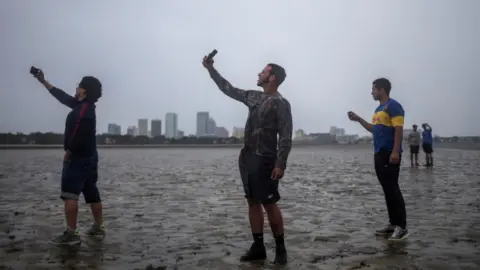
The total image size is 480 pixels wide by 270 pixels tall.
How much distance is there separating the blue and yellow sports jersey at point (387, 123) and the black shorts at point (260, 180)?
1.86m

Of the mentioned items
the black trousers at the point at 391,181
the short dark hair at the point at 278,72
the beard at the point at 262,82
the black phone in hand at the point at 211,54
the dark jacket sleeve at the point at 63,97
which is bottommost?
the black trousers at the point at 391,181

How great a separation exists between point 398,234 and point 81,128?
3805mm

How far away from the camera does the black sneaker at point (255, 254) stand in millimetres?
4758

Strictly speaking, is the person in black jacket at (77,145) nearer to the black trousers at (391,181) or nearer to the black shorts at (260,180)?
the black shorts at (260,180)

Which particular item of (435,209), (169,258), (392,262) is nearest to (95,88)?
(169,258)

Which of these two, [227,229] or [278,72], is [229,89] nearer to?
[278,72]

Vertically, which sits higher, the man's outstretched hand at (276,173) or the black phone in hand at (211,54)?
the black phone in hand at (211,54)

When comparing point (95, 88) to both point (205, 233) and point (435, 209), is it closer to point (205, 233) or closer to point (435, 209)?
point (205, 233)

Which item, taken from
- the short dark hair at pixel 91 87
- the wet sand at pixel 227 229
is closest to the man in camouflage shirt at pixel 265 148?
the wet sand at pixel 227 229

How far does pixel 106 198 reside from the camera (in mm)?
9617

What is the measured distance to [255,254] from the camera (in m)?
4.81

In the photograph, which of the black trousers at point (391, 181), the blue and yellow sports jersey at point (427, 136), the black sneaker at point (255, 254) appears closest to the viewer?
the black sneaker at point (255, 254)

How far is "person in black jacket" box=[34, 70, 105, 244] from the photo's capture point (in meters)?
5.57

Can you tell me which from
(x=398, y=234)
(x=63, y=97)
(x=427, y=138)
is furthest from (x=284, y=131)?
(x=427, y=138)
